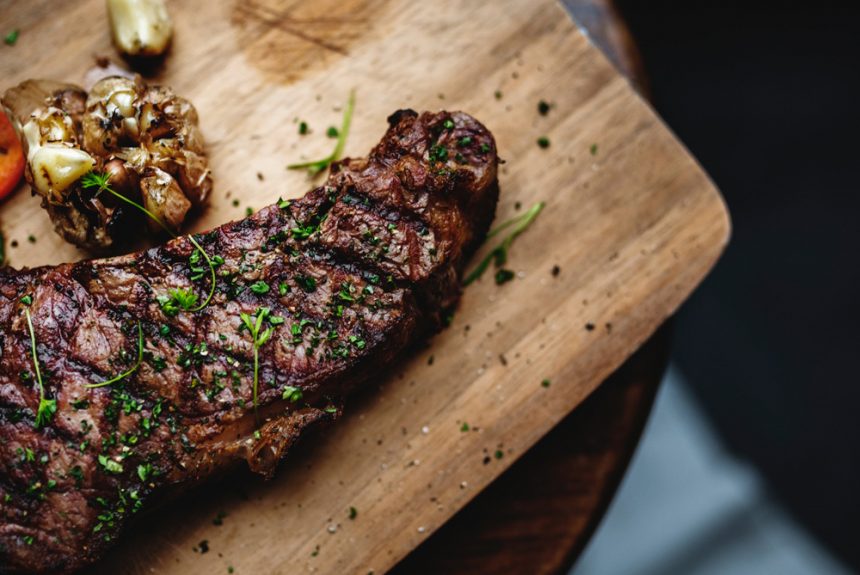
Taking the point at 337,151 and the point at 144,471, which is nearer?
the point at 144,471

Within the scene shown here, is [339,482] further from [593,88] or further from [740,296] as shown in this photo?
[740,296]

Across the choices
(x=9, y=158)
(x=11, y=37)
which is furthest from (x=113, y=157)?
(x=11, y=37)

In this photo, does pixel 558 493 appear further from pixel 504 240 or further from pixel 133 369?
pixel 133 369

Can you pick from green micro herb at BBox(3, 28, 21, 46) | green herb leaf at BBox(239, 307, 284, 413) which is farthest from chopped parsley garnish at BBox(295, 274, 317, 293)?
green micro herb at BBox(3, 28, 21, 46)

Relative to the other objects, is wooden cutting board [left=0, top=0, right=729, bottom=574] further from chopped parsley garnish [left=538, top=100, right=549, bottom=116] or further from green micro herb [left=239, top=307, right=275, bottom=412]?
green micro herb [left=239, top=307, right=275, bottom=412]

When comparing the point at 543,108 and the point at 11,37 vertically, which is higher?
the point at 11,37
